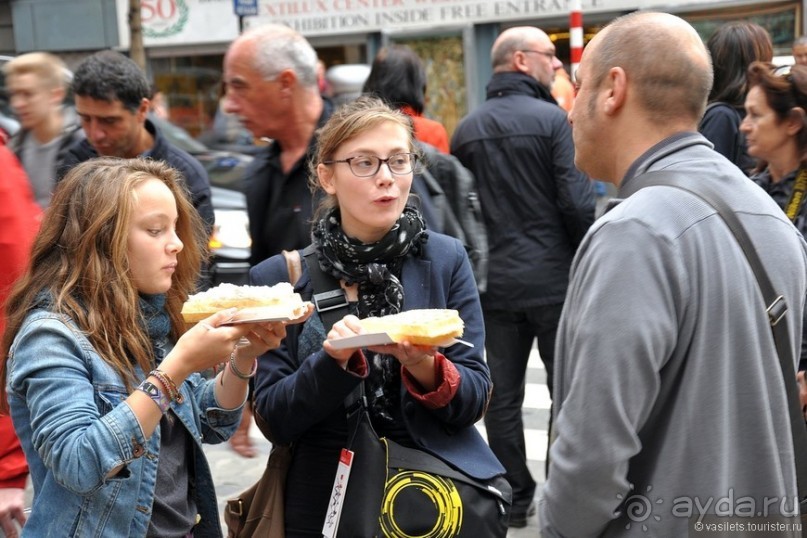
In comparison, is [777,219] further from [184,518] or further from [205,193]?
[205,193]

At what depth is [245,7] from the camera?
13711 millimetres

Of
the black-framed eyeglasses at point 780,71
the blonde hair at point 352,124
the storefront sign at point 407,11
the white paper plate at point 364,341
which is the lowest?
the white paper plate at point 364,341

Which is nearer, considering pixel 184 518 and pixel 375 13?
pixel 184 518

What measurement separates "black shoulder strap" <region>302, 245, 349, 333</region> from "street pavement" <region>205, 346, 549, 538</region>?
101 inches

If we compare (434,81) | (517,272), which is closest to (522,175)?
(517,272)

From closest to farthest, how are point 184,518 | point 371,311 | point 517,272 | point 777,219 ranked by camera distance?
point 777,219, point 184,518, point 371,311, point 517,272

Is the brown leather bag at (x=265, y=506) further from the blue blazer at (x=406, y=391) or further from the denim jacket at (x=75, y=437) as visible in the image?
the denim jacket at (x=75, y=437)

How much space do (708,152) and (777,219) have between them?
0.70 ft

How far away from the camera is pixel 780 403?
211cm

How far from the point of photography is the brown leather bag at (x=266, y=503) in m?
2.80

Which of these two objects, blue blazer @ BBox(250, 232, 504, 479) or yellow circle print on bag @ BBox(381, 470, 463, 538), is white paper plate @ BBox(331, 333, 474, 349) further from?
yellow circle print on bag @ BBox(381, 470, 463, 538)

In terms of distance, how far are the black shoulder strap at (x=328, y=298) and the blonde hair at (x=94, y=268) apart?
1.65 feet

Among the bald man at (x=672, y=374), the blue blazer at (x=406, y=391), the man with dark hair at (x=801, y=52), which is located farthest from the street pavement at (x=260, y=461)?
the bald man at (x=672, y=374)

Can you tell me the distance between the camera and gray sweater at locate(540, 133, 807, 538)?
1.99 metres
